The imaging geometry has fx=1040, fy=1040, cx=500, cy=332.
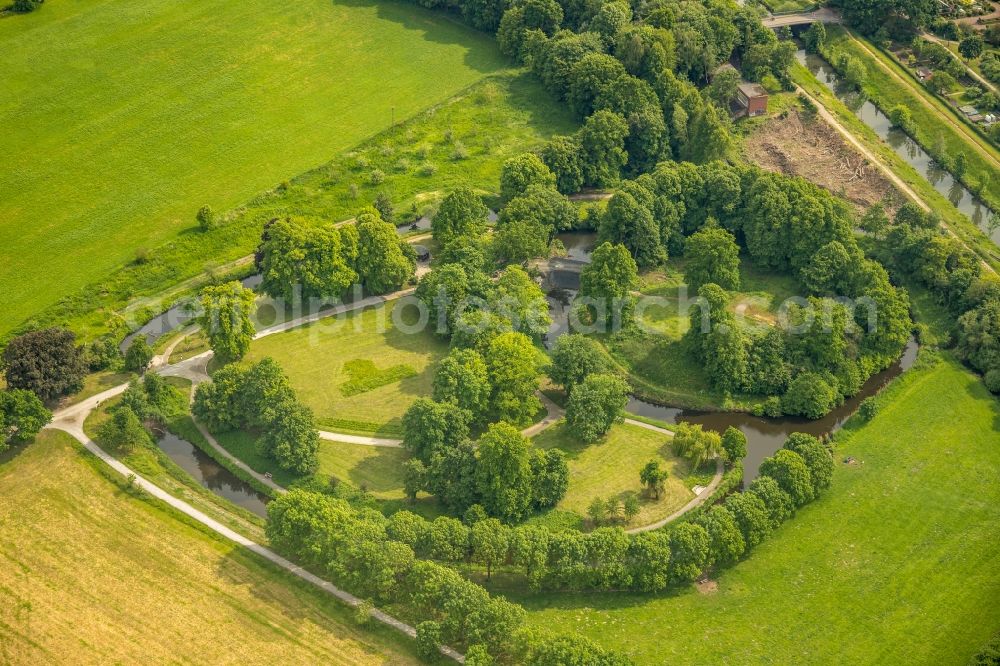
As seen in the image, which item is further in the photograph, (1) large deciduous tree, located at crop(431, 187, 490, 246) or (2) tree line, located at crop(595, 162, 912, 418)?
(1) large deciduous tree, located at crop(431, 187, 490, 246)

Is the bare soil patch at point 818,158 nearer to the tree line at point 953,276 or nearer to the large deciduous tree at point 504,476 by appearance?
the tree line at point 953,276

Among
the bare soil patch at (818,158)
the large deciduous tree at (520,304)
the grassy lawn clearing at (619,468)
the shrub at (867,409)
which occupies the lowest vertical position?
the grassy lawn clearing at (619,468)

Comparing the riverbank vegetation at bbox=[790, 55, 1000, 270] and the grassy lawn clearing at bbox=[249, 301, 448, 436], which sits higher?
the riverbank vegetation at bbox=[790, 55, 1000, 270]

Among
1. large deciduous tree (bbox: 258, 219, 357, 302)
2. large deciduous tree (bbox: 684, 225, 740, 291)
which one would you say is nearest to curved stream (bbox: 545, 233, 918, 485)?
large deciduous tree (bbox: 684, 225, 740, 291)

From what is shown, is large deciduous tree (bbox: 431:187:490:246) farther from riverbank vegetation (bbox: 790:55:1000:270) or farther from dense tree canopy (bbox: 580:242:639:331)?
riverbank vegetation (bbox: 790:55:1000:270)

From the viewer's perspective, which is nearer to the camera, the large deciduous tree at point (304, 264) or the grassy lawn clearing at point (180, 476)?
the grassy lawn clearing at point (180, 476)

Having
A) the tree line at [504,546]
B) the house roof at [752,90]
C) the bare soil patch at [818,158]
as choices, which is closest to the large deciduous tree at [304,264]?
the tree line at [504,546]
